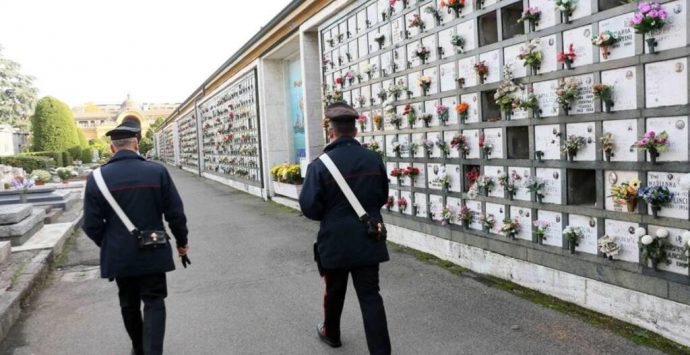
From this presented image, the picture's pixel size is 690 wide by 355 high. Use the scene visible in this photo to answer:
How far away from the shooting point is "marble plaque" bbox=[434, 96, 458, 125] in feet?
18.7

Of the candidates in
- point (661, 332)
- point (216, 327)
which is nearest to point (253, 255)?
point (216, 327)

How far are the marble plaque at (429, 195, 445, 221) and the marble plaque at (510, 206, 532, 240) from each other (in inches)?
48.1

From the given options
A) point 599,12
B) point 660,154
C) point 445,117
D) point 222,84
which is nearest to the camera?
point 660,154

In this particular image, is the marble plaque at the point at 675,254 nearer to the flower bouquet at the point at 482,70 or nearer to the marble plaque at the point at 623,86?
the marble plaque at the point at 623,86

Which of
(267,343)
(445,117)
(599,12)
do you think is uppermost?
(599,12)

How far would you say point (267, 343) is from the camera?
3961 mm

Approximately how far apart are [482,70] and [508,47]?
1.17 ft

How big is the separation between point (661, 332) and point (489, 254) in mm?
1882

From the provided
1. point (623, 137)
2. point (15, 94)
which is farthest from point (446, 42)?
point (15, 94)

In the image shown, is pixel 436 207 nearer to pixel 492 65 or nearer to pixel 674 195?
pixel 492 65

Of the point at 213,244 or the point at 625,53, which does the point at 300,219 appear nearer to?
the point at 213,244

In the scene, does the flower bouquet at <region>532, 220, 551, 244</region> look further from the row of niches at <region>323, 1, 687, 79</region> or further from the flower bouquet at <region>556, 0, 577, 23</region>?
the flower bouquet at <region>556, 0, 577, 23</region>

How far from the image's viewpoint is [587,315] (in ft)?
13.5

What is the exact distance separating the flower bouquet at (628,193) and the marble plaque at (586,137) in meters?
0.37
